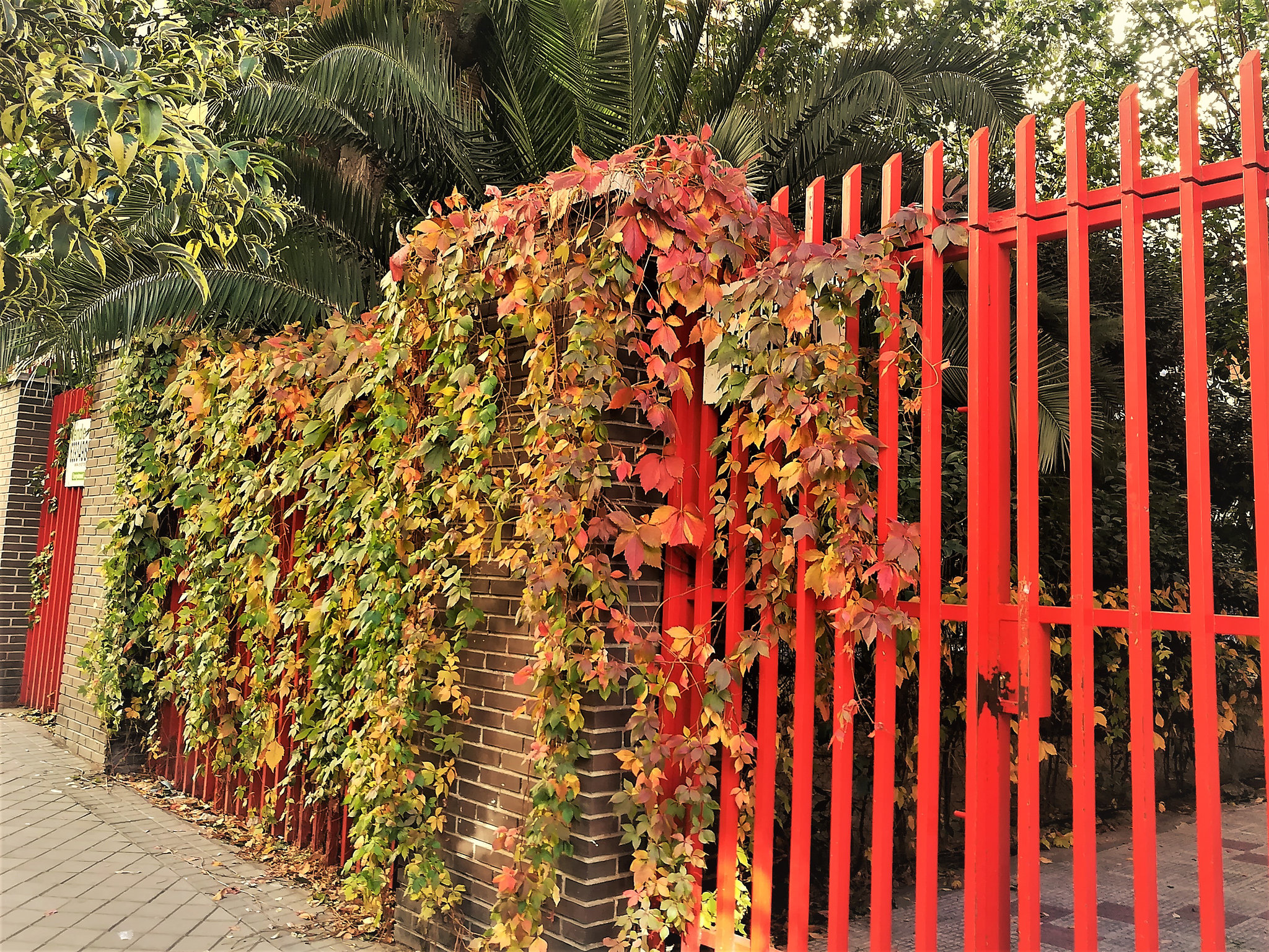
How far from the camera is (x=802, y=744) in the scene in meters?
2.51

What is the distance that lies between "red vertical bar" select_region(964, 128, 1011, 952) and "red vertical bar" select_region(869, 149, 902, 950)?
0.64 ft

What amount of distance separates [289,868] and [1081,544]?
3773mm

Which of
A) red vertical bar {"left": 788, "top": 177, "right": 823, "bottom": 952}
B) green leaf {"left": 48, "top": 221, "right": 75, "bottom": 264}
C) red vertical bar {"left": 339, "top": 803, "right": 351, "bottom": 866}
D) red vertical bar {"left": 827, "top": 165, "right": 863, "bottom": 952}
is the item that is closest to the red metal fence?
red vertical bar {"left": 339, "top": 803, "right": 351, "bottom": 866}

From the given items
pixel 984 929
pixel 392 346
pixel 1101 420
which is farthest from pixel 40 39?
pixel 1101 420

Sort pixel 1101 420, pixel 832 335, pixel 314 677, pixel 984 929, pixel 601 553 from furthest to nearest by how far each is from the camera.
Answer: pixel 1101 420
pixel 314 677
pixel 601 553
pixel 832 335
pixel 984 929

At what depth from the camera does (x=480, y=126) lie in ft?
20.8

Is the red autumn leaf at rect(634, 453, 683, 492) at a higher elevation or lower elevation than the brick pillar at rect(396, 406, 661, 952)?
higher

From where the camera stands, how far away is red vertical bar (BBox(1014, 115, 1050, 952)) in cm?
205

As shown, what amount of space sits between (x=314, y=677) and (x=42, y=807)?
2453 mm

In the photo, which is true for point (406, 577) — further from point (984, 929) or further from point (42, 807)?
point (42, 807)

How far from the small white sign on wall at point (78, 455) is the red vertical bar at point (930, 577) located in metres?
6.56

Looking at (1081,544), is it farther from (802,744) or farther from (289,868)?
(289,868)

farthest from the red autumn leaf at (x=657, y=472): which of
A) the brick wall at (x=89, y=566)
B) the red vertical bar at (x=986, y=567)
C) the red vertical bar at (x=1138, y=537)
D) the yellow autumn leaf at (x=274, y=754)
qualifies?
the brick wall at (x=89, y=566)

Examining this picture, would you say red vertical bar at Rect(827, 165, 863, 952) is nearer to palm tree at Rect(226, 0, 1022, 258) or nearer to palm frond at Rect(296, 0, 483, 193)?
palm tree at Rect(226, 0, 1022, 258)
